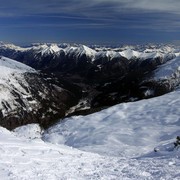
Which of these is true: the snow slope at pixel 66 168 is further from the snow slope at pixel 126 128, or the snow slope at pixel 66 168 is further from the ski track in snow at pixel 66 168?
the snow slope at pixel 126 128

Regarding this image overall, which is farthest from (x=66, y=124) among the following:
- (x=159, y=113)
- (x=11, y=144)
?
(x=11, y=144)

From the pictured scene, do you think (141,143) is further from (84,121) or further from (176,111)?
(84,121)

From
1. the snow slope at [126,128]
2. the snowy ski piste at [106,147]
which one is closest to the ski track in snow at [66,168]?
the snowy ski piste at [106,147]

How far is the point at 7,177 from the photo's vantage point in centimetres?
1872

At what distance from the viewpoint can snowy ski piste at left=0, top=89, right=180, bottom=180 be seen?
20672mm

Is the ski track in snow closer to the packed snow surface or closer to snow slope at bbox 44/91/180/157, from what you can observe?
the packed snow surface

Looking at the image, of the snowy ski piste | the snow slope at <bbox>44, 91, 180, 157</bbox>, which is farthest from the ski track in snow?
the snow slope at <bbox>44, 91, 180, 157</bbox>

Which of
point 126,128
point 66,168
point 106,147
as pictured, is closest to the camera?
point 66,168

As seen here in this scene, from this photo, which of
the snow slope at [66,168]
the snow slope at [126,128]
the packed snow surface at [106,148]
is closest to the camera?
the snow slope at [66,168]

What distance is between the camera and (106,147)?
2136 inches

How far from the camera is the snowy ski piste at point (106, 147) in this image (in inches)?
814

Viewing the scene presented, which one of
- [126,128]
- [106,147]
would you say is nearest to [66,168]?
[106,147]

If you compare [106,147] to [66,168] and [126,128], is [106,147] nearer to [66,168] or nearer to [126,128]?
[126,128]

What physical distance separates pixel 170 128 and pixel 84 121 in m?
29.8
